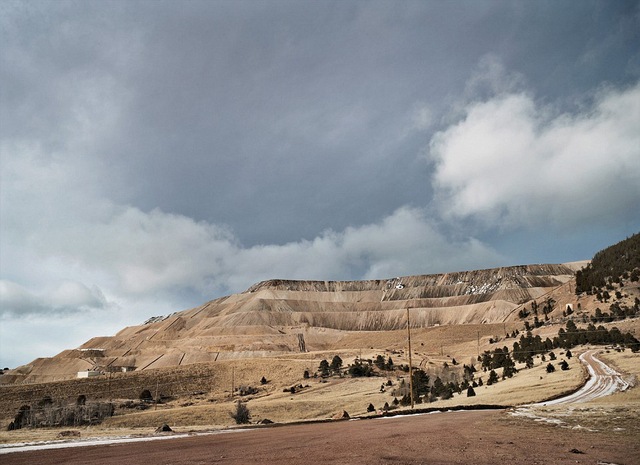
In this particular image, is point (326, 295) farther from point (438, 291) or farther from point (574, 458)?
point (574, 458)

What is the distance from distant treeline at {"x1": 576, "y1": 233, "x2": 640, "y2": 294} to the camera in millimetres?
80375

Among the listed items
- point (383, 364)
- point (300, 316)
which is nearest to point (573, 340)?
point (383, 364)

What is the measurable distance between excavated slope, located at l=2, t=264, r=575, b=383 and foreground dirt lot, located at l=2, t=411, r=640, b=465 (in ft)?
312

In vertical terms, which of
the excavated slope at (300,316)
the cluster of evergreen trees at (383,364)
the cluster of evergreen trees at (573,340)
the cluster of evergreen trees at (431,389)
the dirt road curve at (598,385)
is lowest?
the cluster of evergreen trees at (431,389)

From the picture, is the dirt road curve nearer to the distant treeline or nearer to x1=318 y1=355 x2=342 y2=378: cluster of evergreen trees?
x1=318 y1=355 x2=342 y2=378: cluster of evergreen trees

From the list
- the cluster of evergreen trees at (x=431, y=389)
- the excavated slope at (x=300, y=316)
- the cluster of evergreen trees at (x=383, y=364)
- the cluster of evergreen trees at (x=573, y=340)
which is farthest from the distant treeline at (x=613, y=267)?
the cluster of evergreen trees at (x=431, y=389)

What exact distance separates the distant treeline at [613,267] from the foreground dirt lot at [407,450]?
2924 inches

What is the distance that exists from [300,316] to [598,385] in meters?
135

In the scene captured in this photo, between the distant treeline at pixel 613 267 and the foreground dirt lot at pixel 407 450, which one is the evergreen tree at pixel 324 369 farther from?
the foreground dirt lot at pixel 407 450

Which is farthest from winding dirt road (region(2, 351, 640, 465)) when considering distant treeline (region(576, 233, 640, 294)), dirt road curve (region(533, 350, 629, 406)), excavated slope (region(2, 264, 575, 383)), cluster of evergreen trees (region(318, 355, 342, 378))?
excavated slope (region(2, 264, 575, 383))

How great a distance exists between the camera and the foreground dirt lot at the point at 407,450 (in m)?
11.3

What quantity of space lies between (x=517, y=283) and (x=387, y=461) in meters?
163

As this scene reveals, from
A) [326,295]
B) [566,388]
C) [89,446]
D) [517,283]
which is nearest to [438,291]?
[517,283]

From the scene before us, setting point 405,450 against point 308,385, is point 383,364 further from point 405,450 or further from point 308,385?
point 405,450
